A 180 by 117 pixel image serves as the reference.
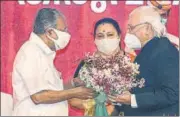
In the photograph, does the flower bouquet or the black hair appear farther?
the black hair

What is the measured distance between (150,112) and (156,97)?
11 cm

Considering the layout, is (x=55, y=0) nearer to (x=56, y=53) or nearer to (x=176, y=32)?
(x=56, y=53)

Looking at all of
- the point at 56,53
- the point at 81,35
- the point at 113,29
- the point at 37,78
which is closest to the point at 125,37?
the point at 113,29

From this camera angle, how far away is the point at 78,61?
268cm

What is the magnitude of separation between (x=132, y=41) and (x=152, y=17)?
0.21 m

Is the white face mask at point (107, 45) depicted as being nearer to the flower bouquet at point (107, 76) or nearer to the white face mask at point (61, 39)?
the flower bouquet at point (107, 76)

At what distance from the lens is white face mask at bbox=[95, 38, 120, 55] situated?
2.66 metres

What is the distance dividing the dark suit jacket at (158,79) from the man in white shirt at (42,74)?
35cm

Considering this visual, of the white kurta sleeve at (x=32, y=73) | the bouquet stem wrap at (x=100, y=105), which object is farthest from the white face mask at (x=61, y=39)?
the bouquet stem wrap at (x=100, y=105)

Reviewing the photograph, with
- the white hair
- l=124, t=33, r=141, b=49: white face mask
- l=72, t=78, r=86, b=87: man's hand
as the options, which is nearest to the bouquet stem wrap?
l=72, t=78, r=86, b=87: man's hand

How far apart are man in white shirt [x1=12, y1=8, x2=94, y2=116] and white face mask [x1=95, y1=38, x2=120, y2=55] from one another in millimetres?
218

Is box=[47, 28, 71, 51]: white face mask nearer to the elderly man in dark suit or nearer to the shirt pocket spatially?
the shirt pocket

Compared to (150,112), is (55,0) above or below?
above

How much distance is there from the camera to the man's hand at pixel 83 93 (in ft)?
8.68
